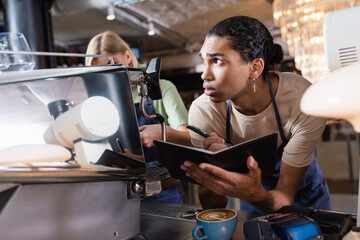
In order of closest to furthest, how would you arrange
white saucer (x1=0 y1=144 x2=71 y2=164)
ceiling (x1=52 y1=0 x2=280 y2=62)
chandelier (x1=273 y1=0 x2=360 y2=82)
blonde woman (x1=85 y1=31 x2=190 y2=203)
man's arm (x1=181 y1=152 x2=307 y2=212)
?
white saucer (x1=0 y1=144 x2=71 y2=164) → man's arm (x1=181 y1=152 x2=307 y2=212) → blonde woman (x1=85 y1=31 x2=190 y2=203) → chandelier (x1=273 y1=0 x2=360 y2=82) → ceiling (x1=52 y1=0 x2=280 y2=62)

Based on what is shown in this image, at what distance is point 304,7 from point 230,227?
10.7 ft

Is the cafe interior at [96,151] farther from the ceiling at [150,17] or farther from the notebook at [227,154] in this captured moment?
the ceiling at [150,17]

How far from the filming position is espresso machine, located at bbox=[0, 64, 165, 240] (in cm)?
66

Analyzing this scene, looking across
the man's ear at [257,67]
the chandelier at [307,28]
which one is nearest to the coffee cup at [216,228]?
the man's ear at [257,67]

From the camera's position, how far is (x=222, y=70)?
1.18 metres

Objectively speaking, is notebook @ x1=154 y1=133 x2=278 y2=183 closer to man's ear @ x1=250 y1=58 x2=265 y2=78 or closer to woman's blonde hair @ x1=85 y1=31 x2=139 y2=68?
man's ear @ x1=250 y1=58 x2=265 y2=78

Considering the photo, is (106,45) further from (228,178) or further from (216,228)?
A: (216,228)

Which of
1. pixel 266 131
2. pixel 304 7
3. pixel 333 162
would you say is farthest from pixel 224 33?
pixel 333 162

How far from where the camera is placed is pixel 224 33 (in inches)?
47.9

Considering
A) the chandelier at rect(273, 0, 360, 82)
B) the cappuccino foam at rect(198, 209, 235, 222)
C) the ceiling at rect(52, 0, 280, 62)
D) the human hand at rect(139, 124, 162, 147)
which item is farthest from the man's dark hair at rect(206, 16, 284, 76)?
the ceiling at rect(52, 0, 280, 62)

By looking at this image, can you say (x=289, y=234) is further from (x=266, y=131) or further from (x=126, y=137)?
(x=266, y=131)

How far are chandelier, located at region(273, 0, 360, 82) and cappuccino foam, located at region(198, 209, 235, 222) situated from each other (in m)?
3.01

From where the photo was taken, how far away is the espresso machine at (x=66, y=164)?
26.0 inches

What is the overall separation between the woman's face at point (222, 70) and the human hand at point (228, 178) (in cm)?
34
